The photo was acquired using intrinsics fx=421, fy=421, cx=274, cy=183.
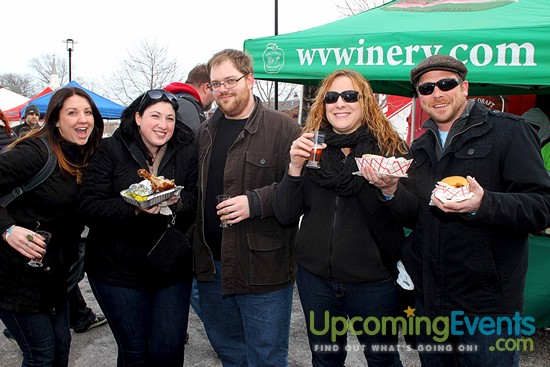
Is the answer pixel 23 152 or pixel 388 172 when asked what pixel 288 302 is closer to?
pixel 388 172

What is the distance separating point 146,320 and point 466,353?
71.2 inches

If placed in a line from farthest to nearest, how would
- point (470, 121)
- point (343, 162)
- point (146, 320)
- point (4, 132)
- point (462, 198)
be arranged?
point (4, 132)
point (146, 320)
point (343, 162)
point (470, 121)
point (462, 198)

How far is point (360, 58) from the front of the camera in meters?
3.65

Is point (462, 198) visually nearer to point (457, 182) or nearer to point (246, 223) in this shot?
point (457, 182)

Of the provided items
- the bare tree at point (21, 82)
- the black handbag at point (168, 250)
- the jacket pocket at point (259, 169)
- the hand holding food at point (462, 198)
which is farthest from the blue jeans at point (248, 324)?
the bare tree at point (21, 82)

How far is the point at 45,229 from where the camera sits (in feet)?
8.03

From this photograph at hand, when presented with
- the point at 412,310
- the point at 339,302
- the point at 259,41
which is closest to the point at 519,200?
the point at 412,310

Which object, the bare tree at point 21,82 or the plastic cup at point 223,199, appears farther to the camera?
the bare tree at point 21,82

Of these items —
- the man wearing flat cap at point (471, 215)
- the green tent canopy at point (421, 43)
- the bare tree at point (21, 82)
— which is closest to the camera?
the man wearing flat cap at point (471, 215)

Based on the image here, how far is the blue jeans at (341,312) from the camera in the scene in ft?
7.73

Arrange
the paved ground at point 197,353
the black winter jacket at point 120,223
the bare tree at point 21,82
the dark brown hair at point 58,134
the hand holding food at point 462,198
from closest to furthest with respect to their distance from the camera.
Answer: the hand holding food at point 462,198, the black winter jacket at point 120,223, the dark brown hair at point 58,134, the paved ground at point 197,353, the bare tree at point 21,82

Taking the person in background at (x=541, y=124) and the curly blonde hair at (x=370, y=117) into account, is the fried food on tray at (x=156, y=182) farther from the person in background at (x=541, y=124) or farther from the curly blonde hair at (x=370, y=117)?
the person in background at (x=541, y=124)

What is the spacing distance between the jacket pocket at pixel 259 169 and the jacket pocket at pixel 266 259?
298 millimetres
